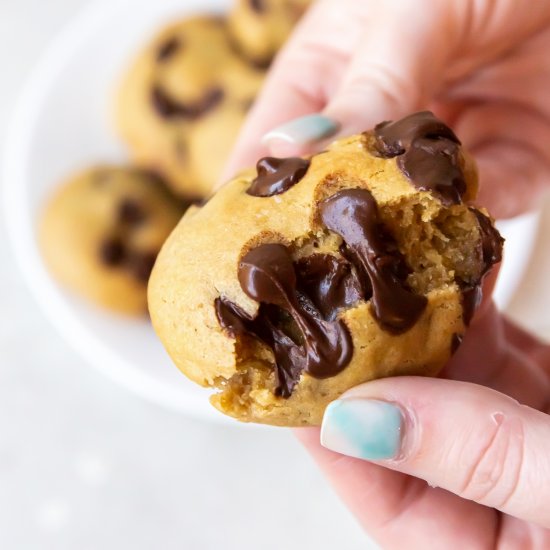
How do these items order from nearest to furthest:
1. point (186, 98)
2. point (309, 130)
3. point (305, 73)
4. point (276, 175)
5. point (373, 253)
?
point (373, 253)
point (276, 175)
point (309, 130)
point (305, 73)
point (186, 98)

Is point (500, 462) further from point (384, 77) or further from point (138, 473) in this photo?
point (138, 473)

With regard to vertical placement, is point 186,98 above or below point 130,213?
above

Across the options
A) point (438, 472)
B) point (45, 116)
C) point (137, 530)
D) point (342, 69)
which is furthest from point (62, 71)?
point (438, 472)

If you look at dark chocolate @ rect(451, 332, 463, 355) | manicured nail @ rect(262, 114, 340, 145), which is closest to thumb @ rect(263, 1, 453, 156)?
manicured nail @ rect(262, 114, 340, 145)

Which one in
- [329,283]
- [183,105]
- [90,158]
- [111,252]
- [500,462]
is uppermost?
[329,283]

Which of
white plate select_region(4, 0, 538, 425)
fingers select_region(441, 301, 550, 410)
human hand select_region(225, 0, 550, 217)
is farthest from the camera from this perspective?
white plate select_region(4, 0, 538, 425)

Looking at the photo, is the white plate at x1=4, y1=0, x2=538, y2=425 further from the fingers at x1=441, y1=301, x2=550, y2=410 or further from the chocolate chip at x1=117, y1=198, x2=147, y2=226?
the fingers at x1=441, y1=301, x2=550, y2=410

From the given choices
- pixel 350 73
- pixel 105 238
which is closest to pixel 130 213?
pixel 105 238
